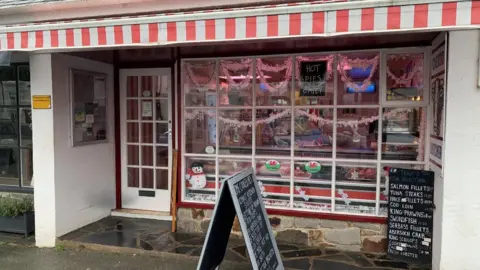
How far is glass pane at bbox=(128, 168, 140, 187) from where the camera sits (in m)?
6.13

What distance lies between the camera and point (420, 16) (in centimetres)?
277

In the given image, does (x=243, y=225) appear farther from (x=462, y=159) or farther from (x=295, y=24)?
(x=462, y=159)

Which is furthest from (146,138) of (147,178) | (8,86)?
(8,86)

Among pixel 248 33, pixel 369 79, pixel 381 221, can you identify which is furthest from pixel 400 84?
pixel 248 33

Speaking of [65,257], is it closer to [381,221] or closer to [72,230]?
[72,230]

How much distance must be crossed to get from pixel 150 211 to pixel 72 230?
1167 mm

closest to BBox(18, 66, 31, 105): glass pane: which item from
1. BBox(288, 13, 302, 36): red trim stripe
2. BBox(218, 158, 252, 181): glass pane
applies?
BBox(218, 158, 252, 181): glass pane

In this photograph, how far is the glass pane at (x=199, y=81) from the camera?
5.39 m

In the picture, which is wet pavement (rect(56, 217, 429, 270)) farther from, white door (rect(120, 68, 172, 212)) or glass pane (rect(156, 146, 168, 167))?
glass pane (rect(156, 146, 168, 167))

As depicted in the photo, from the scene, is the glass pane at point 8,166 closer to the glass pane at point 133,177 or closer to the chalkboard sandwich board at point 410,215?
the glass pane at point 133,177

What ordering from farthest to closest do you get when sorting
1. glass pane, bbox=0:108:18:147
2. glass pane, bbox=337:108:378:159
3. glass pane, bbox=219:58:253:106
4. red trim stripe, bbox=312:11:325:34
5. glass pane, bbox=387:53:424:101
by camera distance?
glass pane, bbox=0:108:18:147, glass pane, bbox=219:58:253:106, glass pane, bbox=337:108:378:159, glass pane, bbox=387:53:424:101, red trim stripe, bbox=312:11:325:34

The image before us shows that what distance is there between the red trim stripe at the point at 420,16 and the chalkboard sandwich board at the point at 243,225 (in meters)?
1.85

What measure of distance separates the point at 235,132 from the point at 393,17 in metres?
2.95

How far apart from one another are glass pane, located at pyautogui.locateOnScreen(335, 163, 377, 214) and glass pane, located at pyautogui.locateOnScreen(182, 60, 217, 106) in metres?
2.02
